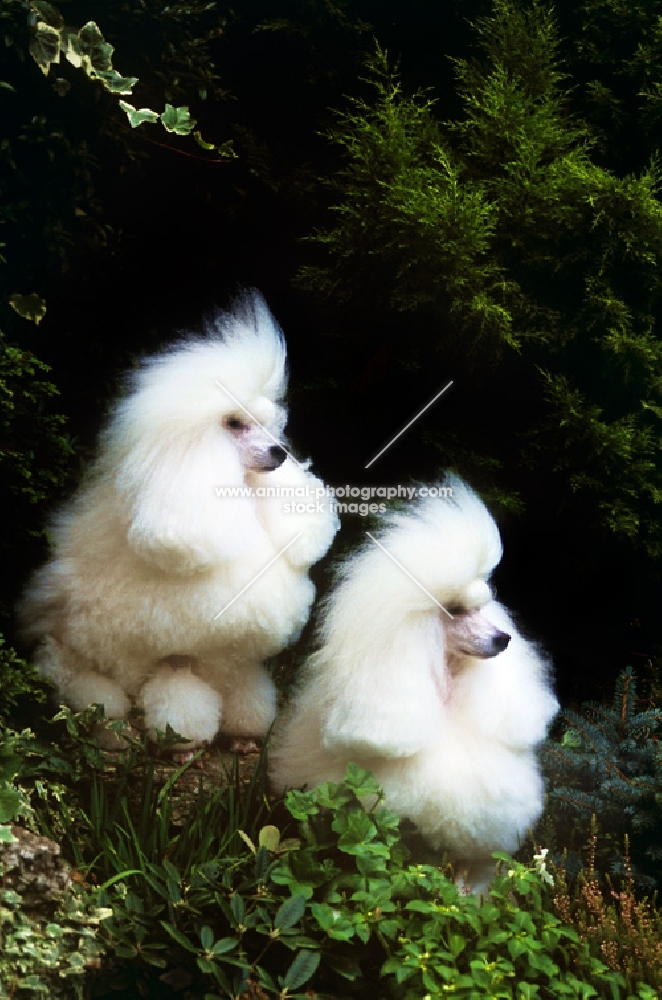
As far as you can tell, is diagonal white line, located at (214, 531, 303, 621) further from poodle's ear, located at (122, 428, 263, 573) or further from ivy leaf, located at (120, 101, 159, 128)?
ivy leaf, located at (120, 101, 159, 128)

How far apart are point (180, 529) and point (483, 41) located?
97 centimetres

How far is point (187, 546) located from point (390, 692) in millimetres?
397

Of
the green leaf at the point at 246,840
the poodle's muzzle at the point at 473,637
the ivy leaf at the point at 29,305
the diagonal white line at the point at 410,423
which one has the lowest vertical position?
the green leaf at the point at 246,840

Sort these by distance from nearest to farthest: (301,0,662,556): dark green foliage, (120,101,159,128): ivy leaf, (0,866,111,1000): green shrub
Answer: (0,866,111,1000): green shrub < (120,101,159,128): ivy leaf < (301,0,662,556): dark green foliage

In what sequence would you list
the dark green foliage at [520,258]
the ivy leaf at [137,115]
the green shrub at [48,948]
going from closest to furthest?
the green shrub at [48,948] < the ivy leaf at [137,115] < the dark green foliage at [520,258]

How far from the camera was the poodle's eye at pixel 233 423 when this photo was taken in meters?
1.44

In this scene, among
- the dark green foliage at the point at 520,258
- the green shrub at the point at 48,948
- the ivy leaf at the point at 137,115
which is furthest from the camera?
the dark green foliage at the point at 520,258

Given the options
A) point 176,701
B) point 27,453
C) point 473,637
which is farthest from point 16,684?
point 473,637

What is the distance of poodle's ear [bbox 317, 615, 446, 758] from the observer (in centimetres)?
143

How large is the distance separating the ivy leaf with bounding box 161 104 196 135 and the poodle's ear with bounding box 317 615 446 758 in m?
0.84

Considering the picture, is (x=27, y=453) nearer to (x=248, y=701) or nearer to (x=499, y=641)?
(x=248, y=701)

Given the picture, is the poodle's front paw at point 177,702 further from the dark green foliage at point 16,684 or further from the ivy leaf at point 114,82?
the ivy leaf at point 114,82

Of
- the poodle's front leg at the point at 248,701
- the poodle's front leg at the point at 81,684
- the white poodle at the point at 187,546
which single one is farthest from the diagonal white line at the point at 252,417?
the poodle's front leg at the point at 81,684

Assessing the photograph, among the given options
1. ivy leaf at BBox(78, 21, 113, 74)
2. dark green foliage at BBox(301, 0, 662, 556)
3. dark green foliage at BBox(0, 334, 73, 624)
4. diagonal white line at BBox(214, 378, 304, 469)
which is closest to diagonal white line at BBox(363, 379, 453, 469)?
dark green foliage at BBox(301, 0, 662, 556)
